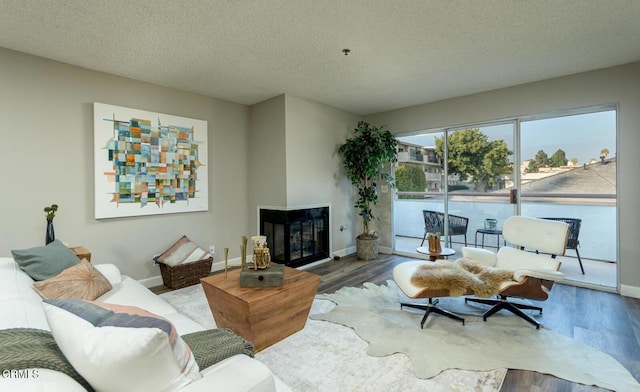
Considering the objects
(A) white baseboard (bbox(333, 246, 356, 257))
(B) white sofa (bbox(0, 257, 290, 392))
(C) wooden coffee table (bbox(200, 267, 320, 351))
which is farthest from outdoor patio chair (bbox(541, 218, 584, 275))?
(B) white sofa (bbox(0, 257, 290, 392))

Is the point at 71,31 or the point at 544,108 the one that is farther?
the point at 544,108

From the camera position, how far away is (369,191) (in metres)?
4.86

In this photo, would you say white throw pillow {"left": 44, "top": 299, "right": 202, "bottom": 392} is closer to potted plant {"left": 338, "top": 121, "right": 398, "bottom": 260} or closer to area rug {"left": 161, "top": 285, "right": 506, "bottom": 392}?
area rug {"left": 161, "top": 285, "right": 506, "bottom": 392}

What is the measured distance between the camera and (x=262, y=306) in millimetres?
2047

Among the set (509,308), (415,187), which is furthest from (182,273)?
(415,187)

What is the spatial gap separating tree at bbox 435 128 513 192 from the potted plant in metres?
0.88

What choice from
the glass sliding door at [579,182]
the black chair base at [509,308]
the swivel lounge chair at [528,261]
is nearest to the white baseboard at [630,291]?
the glass sliding door at [579,182]

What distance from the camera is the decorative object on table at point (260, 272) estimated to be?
2217 millimetres

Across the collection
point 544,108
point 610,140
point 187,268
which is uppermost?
point 544,108

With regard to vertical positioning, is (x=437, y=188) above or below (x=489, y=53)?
below

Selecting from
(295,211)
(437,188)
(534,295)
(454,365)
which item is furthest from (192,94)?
(534,295)

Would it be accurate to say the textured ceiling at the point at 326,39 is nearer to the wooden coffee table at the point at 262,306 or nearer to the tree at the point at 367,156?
the tree at the point at 367,156

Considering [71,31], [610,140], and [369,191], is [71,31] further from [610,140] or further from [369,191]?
[610,140]

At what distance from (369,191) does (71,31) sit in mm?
4023
